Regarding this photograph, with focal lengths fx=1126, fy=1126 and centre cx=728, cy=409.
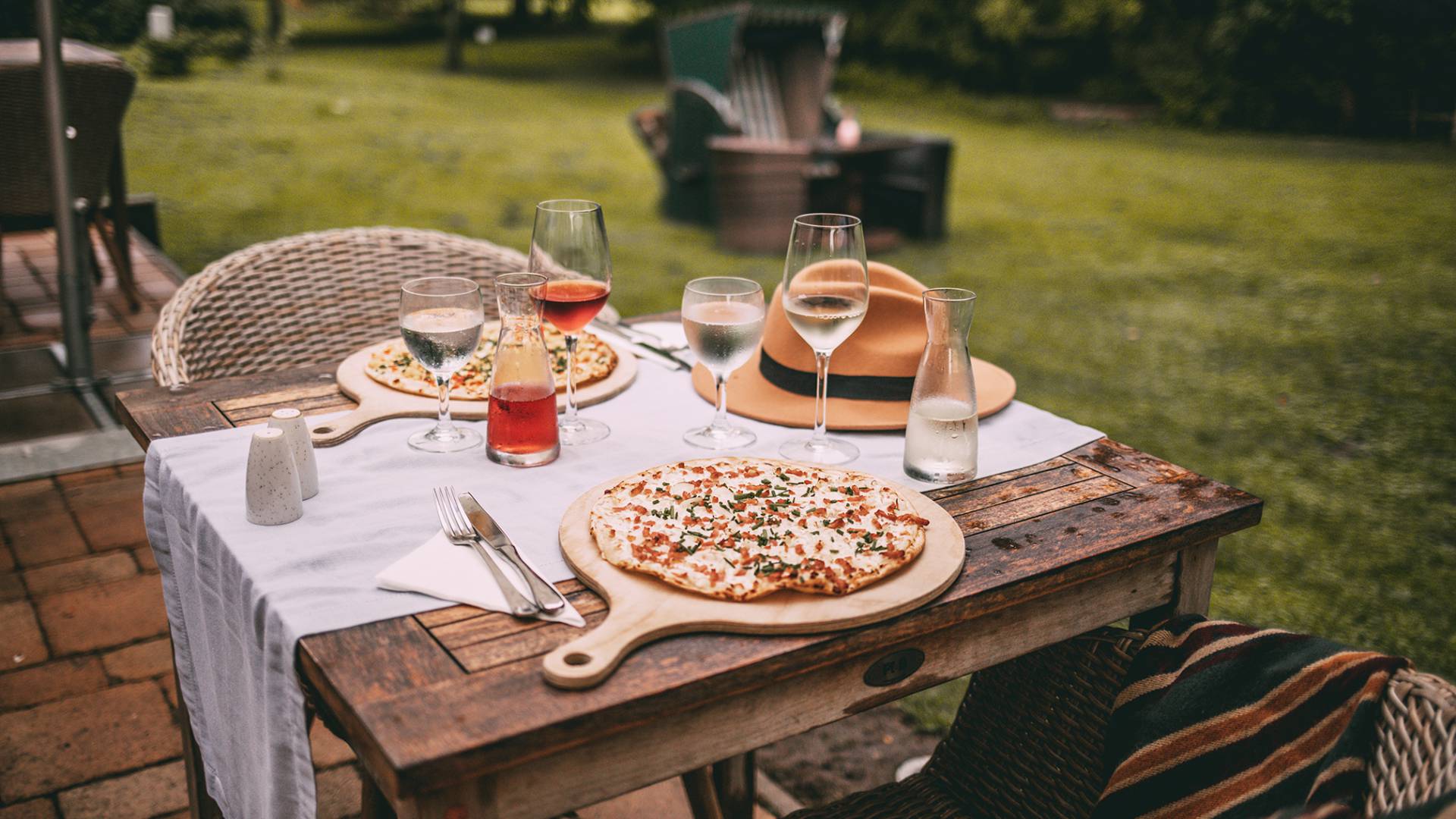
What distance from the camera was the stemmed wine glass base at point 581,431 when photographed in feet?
4.29

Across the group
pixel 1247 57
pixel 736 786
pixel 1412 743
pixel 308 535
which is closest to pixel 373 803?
pixel 308 535

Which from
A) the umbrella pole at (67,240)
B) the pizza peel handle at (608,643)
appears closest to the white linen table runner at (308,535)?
the pizza peel handle at (608,643)

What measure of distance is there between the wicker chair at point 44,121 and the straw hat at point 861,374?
2.79 meters

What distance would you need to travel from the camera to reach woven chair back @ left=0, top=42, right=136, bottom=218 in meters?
3.50

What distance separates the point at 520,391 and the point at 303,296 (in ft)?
3.13

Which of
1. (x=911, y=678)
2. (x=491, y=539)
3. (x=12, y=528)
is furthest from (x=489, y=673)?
(x=12, y=528)

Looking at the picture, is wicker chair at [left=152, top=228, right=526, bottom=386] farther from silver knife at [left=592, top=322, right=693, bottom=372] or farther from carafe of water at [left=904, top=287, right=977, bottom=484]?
carafe of water at [left=904, top=287, right=977, bottom=484]

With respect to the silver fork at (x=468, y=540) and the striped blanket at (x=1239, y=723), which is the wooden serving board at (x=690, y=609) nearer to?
the silver fork at (x=468, y=540)

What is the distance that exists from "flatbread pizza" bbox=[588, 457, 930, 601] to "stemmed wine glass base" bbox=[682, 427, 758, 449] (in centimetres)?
10

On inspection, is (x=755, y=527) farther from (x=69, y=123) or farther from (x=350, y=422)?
(x=69, y=123)

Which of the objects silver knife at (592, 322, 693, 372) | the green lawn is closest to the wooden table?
silver knife at (592, 322, 693, 372)

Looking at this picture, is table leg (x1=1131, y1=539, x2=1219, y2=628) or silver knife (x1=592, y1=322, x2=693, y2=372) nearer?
table leg (x1=1131, y1=539, x2=1219, y2=628)

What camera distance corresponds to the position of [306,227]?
639cm

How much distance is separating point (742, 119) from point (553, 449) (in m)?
6.20
